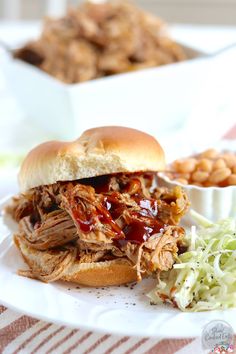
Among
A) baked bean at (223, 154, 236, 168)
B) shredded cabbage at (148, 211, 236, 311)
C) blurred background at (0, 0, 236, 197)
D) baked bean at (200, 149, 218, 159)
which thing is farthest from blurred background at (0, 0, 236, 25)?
shredded cabbage at (148, 211, 236, 311)

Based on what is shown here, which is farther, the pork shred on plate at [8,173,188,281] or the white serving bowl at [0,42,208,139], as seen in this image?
the white serving bowl at [0,42,208,139]

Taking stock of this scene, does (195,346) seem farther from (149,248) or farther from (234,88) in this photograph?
(234,88)

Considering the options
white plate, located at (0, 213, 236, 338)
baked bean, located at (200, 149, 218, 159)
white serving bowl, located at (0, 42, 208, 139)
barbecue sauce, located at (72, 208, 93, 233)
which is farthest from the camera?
white serving bowl, located at (0, 42, 208, 139)

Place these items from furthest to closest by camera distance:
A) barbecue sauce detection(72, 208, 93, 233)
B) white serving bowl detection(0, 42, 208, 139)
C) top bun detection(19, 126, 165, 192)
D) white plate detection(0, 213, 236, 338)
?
1. white serving bowl detection(0, 42, 208, 139)
2. top bun detection(19, 126, 165, 192)
3. barbecue sauce detection(72, 208, 93, 233)
4. white plate detection(0, 213, 236, 338)

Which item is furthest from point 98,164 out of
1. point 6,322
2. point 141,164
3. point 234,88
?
point 234,88

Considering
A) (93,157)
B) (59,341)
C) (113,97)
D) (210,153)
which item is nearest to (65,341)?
(59,341)

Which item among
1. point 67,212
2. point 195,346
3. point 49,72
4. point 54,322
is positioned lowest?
point 195,346

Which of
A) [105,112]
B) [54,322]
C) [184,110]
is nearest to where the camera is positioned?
[54,322]

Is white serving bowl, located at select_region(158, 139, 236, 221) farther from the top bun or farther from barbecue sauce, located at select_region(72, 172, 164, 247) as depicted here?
barbecue sauce, located at select_region(72, 172, 164, 247)
